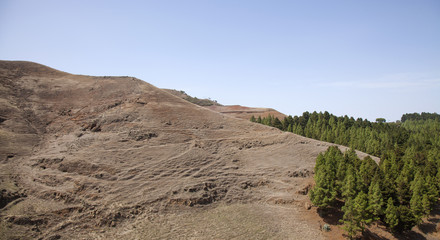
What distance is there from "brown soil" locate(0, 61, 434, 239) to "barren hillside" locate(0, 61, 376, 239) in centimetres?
13

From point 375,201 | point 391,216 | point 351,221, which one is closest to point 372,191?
point 375,201

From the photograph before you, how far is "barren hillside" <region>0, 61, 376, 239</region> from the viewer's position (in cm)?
2527

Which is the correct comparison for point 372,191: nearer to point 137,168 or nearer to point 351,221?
point 351,221

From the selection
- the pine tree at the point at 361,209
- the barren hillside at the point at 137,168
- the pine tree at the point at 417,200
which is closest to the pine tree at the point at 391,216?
the pine tree at the point at 417,200

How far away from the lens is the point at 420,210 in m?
29.9

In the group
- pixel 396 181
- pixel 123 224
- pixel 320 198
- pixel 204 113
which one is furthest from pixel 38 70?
pixel 396 181

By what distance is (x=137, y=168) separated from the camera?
32.2 m

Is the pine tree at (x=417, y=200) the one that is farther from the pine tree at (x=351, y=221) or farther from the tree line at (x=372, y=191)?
the pine tree at (x=351, y=221)

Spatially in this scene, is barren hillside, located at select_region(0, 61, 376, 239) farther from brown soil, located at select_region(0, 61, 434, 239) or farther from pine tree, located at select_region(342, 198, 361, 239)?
pine tree, located at select_region(342, 198, 361, 239)

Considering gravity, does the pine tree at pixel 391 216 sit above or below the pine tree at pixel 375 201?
below

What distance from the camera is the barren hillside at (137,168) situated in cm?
2527

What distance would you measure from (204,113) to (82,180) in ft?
75.4

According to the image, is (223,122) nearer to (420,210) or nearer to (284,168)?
(284,168)

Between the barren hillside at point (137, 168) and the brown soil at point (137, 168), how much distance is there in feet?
0.41
